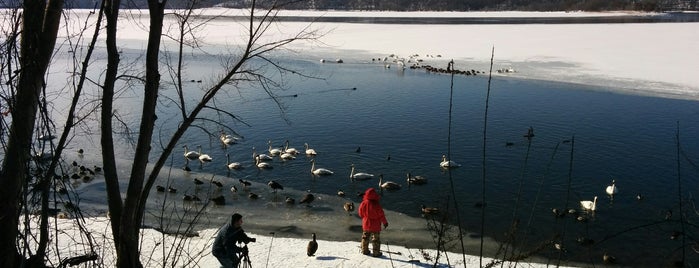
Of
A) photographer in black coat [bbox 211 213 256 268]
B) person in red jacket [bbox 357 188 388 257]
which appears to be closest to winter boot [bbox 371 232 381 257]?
person in red jacket [bbox 357 188 388 257]

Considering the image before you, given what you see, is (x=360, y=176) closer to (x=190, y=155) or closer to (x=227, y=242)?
(x=190, y=155)

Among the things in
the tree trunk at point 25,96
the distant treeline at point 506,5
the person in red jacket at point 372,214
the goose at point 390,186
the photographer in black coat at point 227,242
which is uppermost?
the distant treeline at point 506,5

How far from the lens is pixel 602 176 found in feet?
37.4

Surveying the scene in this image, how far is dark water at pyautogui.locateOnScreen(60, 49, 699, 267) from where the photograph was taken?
927cm

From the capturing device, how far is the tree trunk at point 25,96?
247 centimetres

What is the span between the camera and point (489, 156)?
41.6 ft

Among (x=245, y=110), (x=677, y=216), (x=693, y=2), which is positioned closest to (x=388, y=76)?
(x=245, y=110)

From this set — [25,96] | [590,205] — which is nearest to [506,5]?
[590,205]

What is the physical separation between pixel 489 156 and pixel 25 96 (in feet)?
36.5

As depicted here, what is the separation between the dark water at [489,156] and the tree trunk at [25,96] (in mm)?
4893

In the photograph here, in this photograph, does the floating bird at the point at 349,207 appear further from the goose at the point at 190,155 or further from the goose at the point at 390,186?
the goose at the point at 190,155

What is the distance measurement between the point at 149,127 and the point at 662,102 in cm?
1808

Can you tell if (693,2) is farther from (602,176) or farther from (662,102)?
(602,176)

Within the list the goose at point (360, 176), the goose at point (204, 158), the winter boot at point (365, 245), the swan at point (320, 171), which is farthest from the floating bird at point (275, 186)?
the winter boot at point (365, 245)
